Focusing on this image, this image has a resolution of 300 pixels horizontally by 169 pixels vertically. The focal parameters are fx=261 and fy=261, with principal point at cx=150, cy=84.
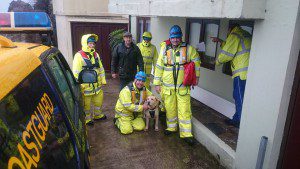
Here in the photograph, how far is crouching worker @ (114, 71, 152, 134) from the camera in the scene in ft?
15.6

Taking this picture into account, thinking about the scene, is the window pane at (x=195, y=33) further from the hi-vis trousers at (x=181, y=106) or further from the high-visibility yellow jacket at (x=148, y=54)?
the hi-vis trousers at (x=181, y=106)

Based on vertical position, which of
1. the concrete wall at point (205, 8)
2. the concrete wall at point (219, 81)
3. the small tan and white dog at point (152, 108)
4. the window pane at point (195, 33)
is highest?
the concrete wall at point (205, 8)

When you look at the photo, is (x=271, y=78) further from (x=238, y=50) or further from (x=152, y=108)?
(x=152, y=108)

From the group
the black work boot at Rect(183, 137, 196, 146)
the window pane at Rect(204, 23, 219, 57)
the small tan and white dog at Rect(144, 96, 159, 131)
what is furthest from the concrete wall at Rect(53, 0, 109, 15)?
the black work boot at Rect(183, 137, 196, 146)

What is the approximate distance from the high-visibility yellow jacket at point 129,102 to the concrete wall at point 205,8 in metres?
1.50

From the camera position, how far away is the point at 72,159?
70.6 inches

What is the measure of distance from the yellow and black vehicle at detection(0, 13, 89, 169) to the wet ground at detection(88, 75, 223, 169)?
2241 millimetres

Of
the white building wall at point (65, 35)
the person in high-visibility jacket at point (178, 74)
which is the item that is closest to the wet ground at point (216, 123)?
the person in high-visibility jacket at point (178, 74)

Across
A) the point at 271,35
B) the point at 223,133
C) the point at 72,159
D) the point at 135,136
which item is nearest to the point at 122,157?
the point at 135,136

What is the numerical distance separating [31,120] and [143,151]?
324 cm

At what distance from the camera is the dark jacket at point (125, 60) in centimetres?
579

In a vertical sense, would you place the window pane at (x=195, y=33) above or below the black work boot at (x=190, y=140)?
above

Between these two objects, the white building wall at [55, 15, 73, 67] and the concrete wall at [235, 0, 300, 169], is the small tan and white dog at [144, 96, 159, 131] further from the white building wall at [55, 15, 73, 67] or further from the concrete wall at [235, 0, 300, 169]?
the white building wall at [55, 15, 73, 67]

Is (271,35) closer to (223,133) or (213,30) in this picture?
(223,133)
